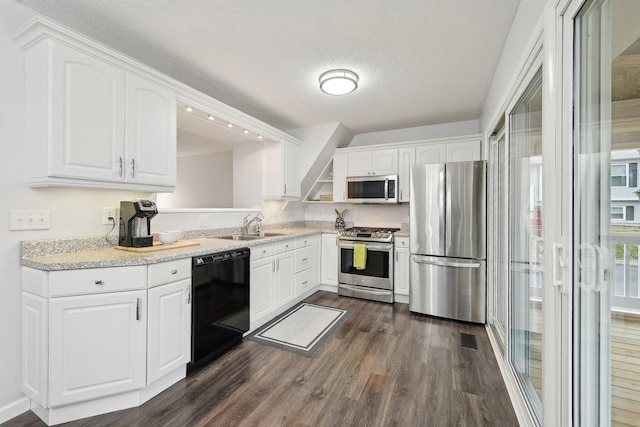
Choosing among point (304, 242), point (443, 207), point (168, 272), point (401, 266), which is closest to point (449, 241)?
point (443, 207)

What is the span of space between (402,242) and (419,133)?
71.6 inches

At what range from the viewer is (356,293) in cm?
380

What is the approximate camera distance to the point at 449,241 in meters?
3.12

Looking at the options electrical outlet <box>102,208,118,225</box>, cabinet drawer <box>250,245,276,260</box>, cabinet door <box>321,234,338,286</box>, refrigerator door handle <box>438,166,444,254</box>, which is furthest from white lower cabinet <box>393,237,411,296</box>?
electrical outlet <box>102,208,118,225</box>

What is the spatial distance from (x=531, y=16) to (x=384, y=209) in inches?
120

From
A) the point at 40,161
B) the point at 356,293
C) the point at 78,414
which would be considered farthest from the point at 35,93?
the point at 356,293

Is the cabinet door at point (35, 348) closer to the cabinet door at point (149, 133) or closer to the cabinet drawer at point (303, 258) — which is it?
the cabinet door at point (149, 133)

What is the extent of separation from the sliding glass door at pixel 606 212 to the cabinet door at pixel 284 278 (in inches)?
98.1

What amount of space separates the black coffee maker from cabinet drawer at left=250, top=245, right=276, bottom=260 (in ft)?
2.88

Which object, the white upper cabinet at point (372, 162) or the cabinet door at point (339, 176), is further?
the cabinet door at point (339, 176)

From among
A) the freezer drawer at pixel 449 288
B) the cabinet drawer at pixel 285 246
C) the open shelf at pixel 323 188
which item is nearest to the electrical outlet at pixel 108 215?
the cabinet drawer at pixel 285 246

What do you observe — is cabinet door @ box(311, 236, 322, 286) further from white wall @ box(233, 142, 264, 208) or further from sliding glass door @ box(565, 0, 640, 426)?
sliding glass door @ box(565, 0, 640, 426)

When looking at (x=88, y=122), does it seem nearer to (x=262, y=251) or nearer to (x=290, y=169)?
(x=262, y=251)

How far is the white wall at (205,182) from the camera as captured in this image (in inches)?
187
